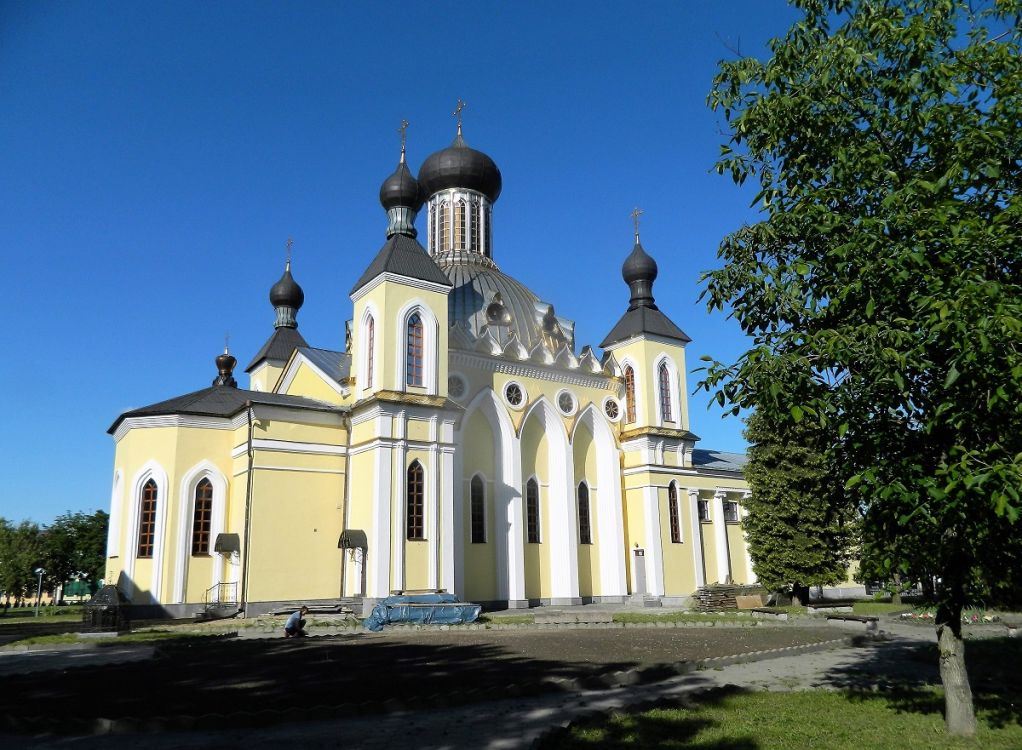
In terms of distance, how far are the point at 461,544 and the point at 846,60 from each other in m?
20.4

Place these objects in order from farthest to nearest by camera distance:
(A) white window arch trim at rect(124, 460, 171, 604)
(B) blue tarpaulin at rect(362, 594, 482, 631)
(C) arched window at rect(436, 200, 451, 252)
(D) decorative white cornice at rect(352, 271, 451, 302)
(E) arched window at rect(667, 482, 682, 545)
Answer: (C) arched window at rect(436, 200, 451, 252) → (E) arched window at rect(667, 482, 682, 545) → (D) decorative white cornice at rect(352, 271, 451, 302) → (A) white window arch trim at rect(124, 460, 171, 604) → (B) blue tarpaulin at rect(362, 594, 482, 631)

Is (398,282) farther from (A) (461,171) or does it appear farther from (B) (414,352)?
(A) (461,171)

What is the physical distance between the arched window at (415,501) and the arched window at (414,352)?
273cm

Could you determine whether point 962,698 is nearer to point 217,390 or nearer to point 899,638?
point 899,638

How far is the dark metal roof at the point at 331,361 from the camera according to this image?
2736 centimetres

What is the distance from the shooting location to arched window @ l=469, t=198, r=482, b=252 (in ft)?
112

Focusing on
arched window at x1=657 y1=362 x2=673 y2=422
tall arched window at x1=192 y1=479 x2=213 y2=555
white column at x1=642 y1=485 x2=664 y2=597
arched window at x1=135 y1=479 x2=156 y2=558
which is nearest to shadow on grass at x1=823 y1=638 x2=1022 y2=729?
white column at x1=642 y1=485 x2=664 y2=597

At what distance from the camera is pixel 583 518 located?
30.5 metres

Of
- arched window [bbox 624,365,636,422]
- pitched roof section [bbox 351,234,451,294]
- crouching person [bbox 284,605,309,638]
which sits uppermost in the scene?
pitched roof section [bbox 351,234,451,294]

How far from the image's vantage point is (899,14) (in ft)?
24.2

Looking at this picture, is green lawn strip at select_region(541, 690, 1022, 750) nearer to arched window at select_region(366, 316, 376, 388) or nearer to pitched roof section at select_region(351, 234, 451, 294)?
arched window at select_region(366, 316, 376, 388)

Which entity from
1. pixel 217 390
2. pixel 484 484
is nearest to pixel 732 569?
pixel 484 484

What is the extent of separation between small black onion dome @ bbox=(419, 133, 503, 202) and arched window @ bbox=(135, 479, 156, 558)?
17.6 meters

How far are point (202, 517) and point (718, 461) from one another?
24.6 m
